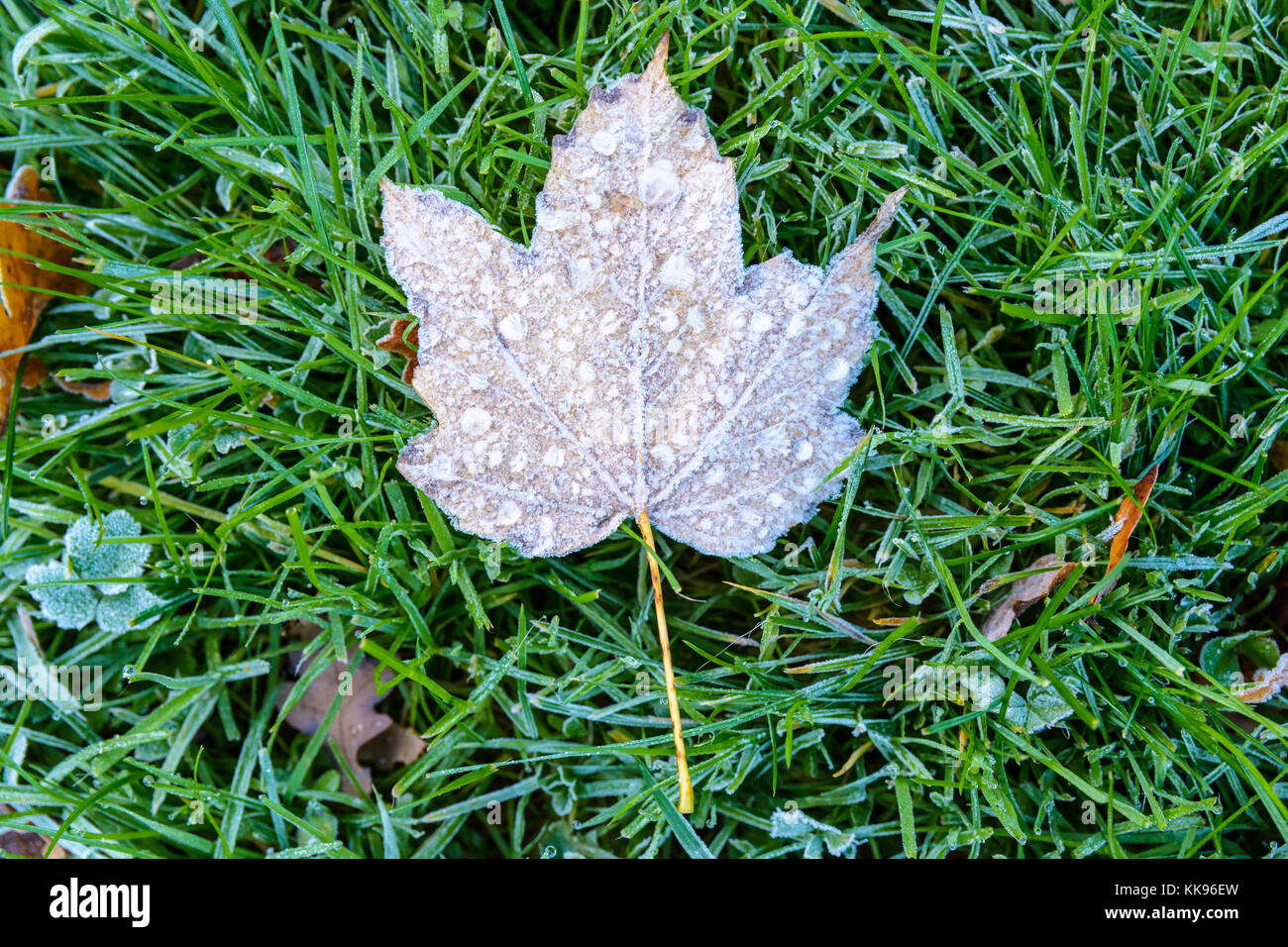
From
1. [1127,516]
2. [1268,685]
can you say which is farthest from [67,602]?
[1268,685]

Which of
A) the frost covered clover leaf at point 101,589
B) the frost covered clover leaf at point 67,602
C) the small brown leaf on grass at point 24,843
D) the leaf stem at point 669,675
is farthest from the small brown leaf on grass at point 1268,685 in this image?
the small brown leaf on grass at point 24,843

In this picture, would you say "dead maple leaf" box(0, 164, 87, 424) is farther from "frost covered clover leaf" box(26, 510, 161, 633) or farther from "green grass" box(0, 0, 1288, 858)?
"frost covered clover leaf" box(26, 510, 161, 633)

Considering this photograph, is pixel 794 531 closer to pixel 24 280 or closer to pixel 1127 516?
pixel 1127 516

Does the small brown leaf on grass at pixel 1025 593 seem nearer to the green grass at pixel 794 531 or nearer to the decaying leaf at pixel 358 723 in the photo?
the green grass at pixel 794 531

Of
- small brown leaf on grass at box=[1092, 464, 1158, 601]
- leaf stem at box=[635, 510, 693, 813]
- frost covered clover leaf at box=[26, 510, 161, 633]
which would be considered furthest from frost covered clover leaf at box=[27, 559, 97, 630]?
small brown leaf on grass at box=[1092, 464, 1158, 601]
